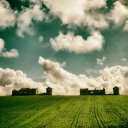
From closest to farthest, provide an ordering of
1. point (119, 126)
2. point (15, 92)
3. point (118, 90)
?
point (119, 126) < point (118, 90) < point (15, 92)

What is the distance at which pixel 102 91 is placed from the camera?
91562mm

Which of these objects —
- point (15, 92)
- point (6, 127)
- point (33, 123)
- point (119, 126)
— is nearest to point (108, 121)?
point (119, 126)

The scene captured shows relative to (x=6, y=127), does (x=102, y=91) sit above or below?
above

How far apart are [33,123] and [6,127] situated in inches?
116

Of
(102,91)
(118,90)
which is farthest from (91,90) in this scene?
(118,90)

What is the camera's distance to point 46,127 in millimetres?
23750

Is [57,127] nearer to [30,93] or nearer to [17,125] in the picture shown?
[17,125]

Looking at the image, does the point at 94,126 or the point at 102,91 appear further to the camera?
the point at 102,91

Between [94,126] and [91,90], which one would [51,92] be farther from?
[94,126]

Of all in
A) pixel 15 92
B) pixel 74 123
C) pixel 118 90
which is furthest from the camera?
pixel 15 92

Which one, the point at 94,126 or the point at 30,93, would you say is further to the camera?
the point at 30,93

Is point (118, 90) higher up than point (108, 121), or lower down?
higher up

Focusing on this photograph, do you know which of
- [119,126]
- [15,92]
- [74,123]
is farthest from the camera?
[15,92]

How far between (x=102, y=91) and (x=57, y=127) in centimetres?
6919
